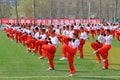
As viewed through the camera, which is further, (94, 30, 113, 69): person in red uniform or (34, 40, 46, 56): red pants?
(34, 40, 46, 56): red pants

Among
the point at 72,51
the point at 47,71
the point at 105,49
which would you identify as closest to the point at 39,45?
the point at 47,71

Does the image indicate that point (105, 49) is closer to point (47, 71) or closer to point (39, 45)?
point (47, 71)

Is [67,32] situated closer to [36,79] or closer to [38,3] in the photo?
[36,79]

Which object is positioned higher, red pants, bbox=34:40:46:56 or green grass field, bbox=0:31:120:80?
red pants, bbox=34:40:46:56

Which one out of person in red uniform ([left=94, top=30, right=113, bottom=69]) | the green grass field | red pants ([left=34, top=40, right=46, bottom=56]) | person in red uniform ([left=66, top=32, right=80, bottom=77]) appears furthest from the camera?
red pants ([left=34, top=40, right=46, bottom=56])

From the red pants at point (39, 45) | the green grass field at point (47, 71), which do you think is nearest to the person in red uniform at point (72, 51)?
the green grass field at point (47, 71)

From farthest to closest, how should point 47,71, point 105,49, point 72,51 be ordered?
point 105,49 → point 47,71 → point 72,51

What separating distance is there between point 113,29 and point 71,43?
28.7 m

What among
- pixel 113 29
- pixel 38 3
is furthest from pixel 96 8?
pixel 113 29

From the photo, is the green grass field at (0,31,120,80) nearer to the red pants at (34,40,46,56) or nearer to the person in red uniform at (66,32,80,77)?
the person in red uniform at (66,32,80,77)

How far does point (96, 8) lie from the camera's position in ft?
375

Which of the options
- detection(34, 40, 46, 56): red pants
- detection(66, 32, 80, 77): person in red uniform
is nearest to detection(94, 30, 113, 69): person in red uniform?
detection(66, 32, 80, 77): person in red uniform

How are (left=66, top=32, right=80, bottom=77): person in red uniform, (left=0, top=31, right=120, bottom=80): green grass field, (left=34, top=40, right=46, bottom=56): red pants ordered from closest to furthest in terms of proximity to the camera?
(left=66, top=32, right=80, bottom=77): person in red uniform → (left=0, top=31, right=120, bottom=80): green grass field → (left=34, top=40, right=46, bottom=56): red pants

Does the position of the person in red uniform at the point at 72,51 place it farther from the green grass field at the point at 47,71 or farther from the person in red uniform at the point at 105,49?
the person in red uniform at the point at 105,49
